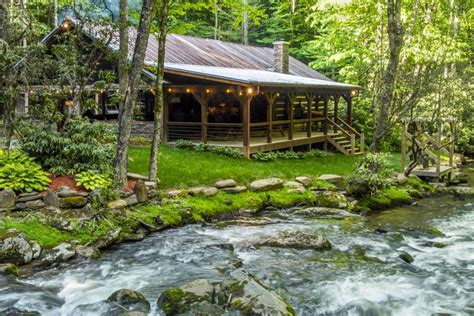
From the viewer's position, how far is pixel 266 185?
1392cm

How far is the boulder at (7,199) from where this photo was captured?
9805mm

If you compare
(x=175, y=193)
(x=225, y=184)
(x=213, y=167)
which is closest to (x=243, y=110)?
(x=213, y=167)

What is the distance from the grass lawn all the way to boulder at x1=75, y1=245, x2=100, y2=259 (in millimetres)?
3952

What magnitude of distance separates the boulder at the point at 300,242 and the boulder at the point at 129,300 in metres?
3.50

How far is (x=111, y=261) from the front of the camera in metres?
8.91

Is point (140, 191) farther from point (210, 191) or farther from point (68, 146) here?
point (210, 191)

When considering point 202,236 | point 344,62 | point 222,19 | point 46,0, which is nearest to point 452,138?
point 202,236

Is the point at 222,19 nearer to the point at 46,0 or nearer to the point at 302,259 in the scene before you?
the point at 46,0

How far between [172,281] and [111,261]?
148 cm

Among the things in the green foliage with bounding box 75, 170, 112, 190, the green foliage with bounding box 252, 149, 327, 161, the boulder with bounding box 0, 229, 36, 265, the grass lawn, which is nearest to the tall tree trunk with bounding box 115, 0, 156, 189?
the green foliage with bounding box 75, 170, 112, 190

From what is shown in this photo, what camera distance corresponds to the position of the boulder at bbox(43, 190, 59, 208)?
10195 mm

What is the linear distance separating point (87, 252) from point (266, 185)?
624 cm

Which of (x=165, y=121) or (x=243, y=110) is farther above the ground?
(x=243, y=110)

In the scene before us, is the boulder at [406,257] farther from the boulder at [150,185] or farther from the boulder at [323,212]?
the boulder at [150,185]
